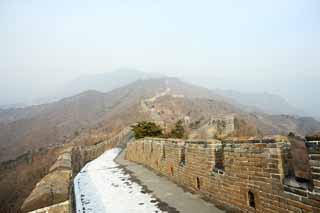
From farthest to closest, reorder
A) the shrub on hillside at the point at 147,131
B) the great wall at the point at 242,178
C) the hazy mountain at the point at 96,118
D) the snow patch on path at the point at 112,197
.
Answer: the hazy mountain at the point at 96,118
the shrub on hillside at the point at 147,131
the snow patch on path at the point at 112,197
the great wall at the point at 242,178

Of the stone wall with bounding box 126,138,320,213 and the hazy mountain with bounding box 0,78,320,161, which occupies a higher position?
the hazy mountain with bounding box 0,78,320,161

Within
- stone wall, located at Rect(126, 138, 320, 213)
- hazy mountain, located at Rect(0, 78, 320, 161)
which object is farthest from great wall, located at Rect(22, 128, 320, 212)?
hazy mountain, located at Rect(0, 78, 320, 161)

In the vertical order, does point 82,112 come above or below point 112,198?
above

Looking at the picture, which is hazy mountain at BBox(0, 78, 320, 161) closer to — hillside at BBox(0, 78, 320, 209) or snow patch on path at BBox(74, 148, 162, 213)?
hillside at BBox(0, 78, 320, 209)

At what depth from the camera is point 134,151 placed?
48.1ft

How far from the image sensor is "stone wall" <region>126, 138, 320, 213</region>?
10.7 feet

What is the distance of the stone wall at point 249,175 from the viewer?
327 cm

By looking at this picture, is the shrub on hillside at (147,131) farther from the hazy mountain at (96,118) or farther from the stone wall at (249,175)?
the hazy mountain at (96,118)

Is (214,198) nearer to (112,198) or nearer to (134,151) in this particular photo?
(112,198)

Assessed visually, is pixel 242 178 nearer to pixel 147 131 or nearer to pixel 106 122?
pixel 147 131

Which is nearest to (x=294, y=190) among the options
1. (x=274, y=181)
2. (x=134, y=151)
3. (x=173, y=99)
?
(x=274, y=181)

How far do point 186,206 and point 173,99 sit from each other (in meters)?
48.7

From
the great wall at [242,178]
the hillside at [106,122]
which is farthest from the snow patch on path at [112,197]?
the hillside at [106,122]

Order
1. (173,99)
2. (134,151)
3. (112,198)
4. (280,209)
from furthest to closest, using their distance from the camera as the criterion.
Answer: (173,99) → (134,151) → (112,198) → (280,209)
